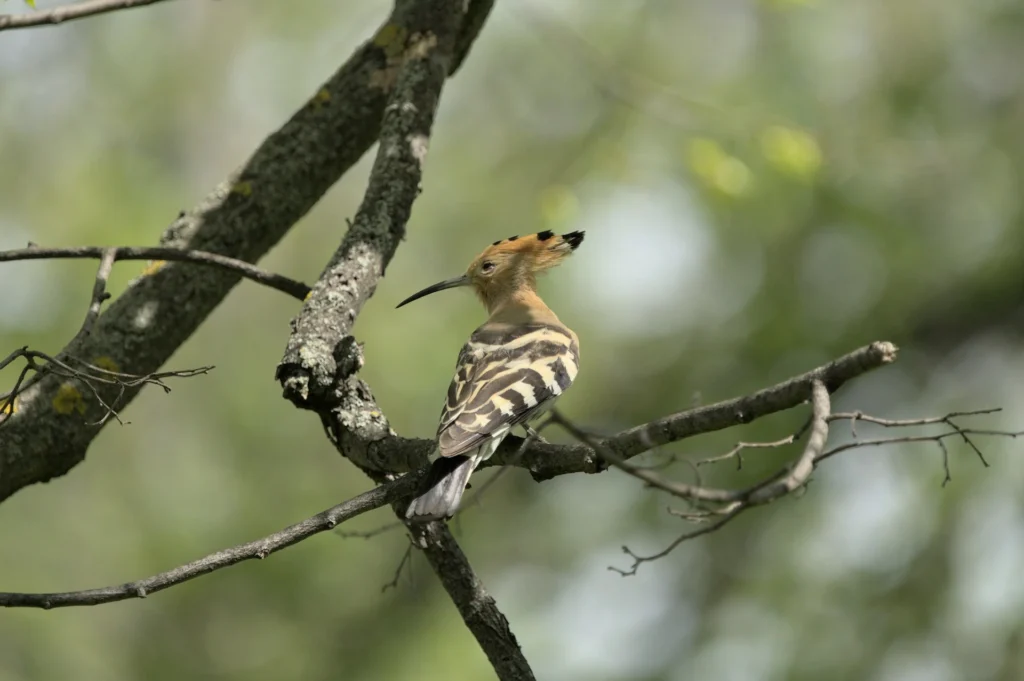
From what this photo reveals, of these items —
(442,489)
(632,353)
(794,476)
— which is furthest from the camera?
Result: (632,353)

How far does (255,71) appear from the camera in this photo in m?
9.53

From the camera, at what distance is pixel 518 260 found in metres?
3.93

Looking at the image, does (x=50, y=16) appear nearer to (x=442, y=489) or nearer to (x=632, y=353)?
(x=442, y=489)

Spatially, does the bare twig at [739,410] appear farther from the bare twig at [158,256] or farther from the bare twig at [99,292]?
the bare twig at [158,256]

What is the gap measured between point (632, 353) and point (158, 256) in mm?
4799

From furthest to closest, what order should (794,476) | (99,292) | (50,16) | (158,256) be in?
(158,256)
(99,292)
(50,16)
(794,476)

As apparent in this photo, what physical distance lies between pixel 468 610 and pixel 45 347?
523 cm

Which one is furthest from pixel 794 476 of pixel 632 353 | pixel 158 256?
pixel 632 353

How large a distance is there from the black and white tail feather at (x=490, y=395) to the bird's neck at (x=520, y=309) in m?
0.09

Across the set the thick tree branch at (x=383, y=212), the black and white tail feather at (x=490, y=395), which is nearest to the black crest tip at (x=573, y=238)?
the black and white tail feather at (x=490, y=395)

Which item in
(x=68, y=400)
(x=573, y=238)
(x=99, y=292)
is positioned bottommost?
(x=99, y=292)

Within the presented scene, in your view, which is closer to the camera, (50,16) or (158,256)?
(50,16)

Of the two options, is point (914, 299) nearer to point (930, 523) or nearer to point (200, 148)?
point (930, 523)

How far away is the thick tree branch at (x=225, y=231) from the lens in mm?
2857
